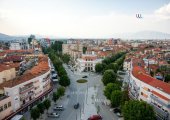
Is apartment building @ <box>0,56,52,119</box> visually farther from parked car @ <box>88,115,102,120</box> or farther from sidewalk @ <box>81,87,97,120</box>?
parked car @ <box>88,115,102,120</box>

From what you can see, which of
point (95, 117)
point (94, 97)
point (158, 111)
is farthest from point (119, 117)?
point (94, 97)

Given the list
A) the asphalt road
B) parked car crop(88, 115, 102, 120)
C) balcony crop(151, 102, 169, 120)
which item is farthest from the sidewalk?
balcony crop(151, 102, 169, 120)

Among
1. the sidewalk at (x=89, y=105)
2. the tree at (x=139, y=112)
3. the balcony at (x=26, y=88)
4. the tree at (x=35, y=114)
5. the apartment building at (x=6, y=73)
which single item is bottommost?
the sidewalk at (x=89, y=105)

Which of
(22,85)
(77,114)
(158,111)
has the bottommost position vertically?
(77,114)

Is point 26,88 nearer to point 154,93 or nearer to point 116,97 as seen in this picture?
point 116,97

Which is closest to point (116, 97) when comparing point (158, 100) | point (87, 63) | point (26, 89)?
point (158, 100)

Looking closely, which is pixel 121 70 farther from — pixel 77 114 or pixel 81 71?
pixel 77 114

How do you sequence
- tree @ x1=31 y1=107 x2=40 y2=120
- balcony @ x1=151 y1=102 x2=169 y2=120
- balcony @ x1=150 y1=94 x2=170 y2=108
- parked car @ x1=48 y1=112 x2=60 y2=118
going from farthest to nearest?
1. parked car @ x1=48 y1=112 x2=60 y2=118
2. tree @ x1=31 y1=107 x2=40 y2=120
3. balcony @ x1=150 y1=94 x2=170 y2=108
4. balcony @ x1=151 y1=102 x2=169 y2=120

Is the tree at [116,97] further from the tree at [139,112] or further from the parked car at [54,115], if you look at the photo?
the parked car at [54,115]

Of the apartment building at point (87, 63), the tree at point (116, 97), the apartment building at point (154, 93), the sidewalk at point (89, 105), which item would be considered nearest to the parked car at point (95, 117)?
the sidewalk at point (89, 105)

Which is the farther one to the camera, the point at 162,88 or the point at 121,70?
the point at 121,70

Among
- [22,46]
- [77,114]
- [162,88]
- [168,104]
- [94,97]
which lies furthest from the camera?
[22,46]
